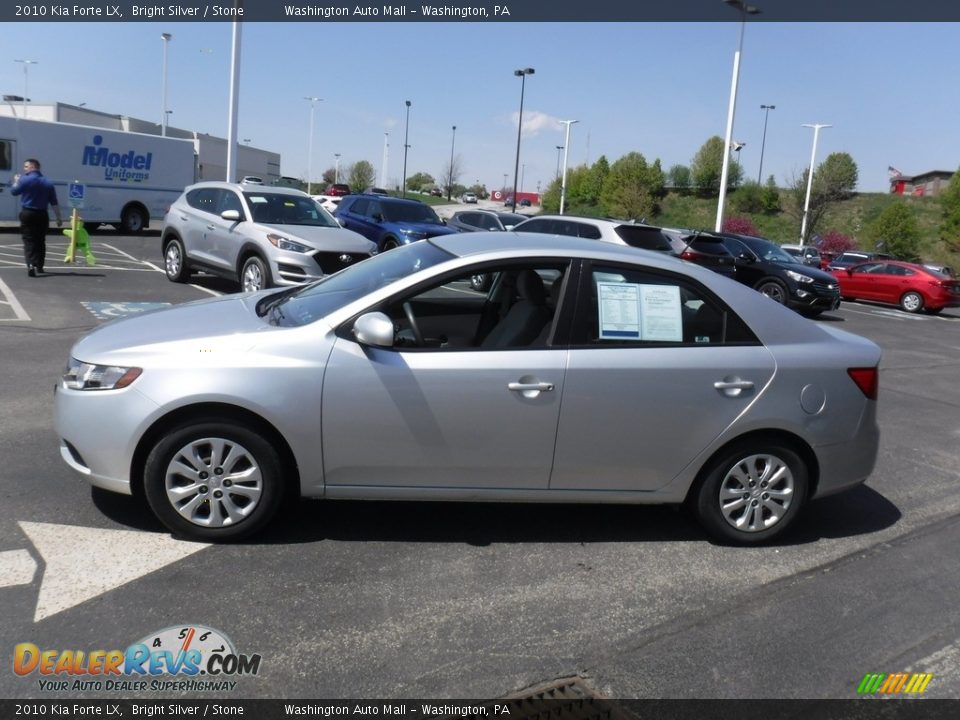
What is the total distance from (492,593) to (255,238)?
30.7 ft

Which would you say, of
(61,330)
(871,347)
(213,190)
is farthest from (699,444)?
(213,190)

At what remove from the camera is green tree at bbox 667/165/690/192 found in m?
86.4

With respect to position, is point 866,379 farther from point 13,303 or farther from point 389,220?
point 389,220

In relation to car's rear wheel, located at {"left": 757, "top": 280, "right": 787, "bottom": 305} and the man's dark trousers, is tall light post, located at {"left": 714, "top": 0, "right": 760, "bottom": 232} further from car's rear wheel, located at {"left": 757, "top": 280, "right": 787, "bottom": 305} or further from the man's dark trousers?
the man's dark trousers

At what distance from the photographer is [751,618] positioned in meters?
3.97

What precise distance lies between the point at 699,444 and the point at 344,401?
1.84 metres

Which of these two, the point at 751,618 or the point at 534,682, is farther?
the point at 751,618

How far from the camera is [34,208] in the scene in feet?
42.6

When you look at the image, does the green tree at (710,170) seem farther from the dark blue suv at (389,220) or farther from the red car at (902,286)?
the dark blue suv at (389,220)

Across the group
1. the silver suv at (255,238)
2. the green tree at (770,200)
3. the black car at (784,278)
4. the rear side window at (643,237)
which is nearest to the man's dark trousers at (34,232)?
the silver suv at (255,238)

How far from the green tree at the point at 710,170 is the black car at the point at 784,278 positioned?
219 ft

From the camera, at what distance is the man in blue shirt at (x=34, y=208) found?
1299 centimetres

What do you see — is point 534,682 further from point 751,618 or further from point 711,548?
point 711,548

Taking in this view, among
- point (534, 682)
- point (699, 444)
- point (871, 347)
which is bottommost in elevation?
point (534, 682)
